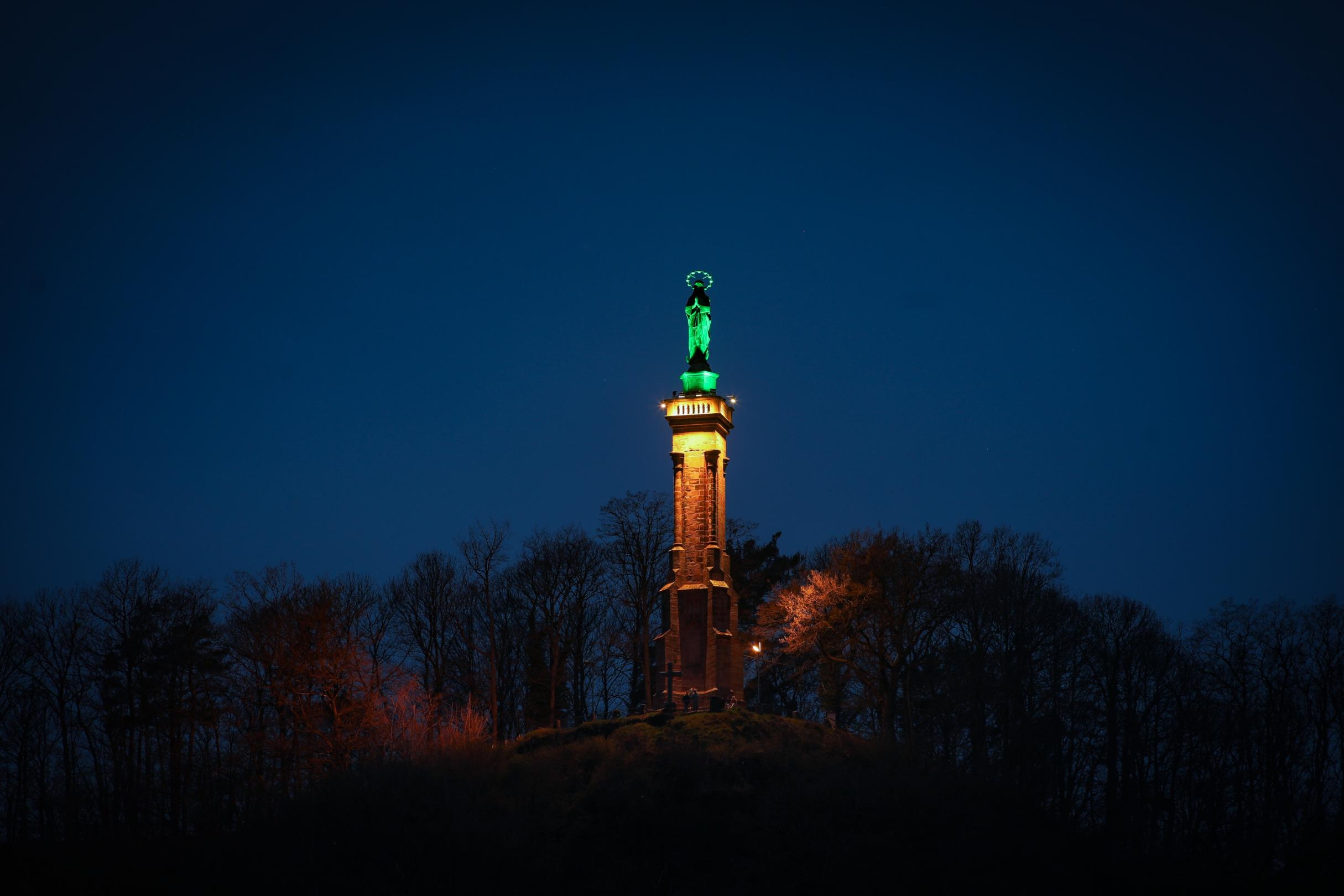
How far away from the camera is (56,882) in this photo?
37.9 metres

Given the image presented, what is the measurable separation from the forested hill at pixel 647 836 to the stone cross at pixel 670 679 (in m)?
3.62

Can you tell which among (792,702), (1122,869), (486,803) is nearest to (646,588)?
(792,702)

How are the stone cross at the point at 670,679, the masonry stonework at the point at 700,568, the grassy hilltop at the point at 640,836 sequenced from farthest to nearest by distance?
the masonry stonework at the point at 700,568, the stone cross at the point at 670,679, the grassy hilltop at the point at 640,836

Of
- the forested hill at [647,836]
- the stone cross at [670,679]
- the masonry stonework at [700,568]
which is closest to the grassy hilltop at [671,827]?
the forested hill at [647,836]

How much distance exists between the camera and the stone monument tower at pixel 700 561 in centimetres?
4794

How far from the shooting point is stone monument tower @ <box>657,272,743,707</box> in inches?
1887

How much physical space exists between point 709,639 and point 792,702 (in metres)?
12.5

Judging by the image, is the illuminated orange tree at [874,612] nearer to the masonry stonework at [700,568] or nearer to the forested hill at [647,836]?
the masonry stonework at [700,568]

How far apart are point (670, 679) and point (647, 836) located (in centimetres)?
972

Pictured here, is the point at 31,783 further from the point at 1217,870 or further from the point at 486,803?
the point at 1217,870

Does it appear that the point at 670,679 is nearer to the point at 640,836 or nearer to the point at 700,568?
the point at 700,568

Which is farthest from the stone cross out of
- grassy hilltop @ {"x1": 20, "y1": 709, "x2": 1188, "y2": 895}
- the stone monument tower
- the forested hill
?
grassy hilltop @ {"x1": 20, "y1": 709, "x2": 1188, "y2": 895}

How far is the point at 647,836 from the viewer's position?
37781 millimetres

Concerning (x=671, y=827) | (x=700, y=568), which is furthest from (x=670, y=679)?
(x=671, y=827)
